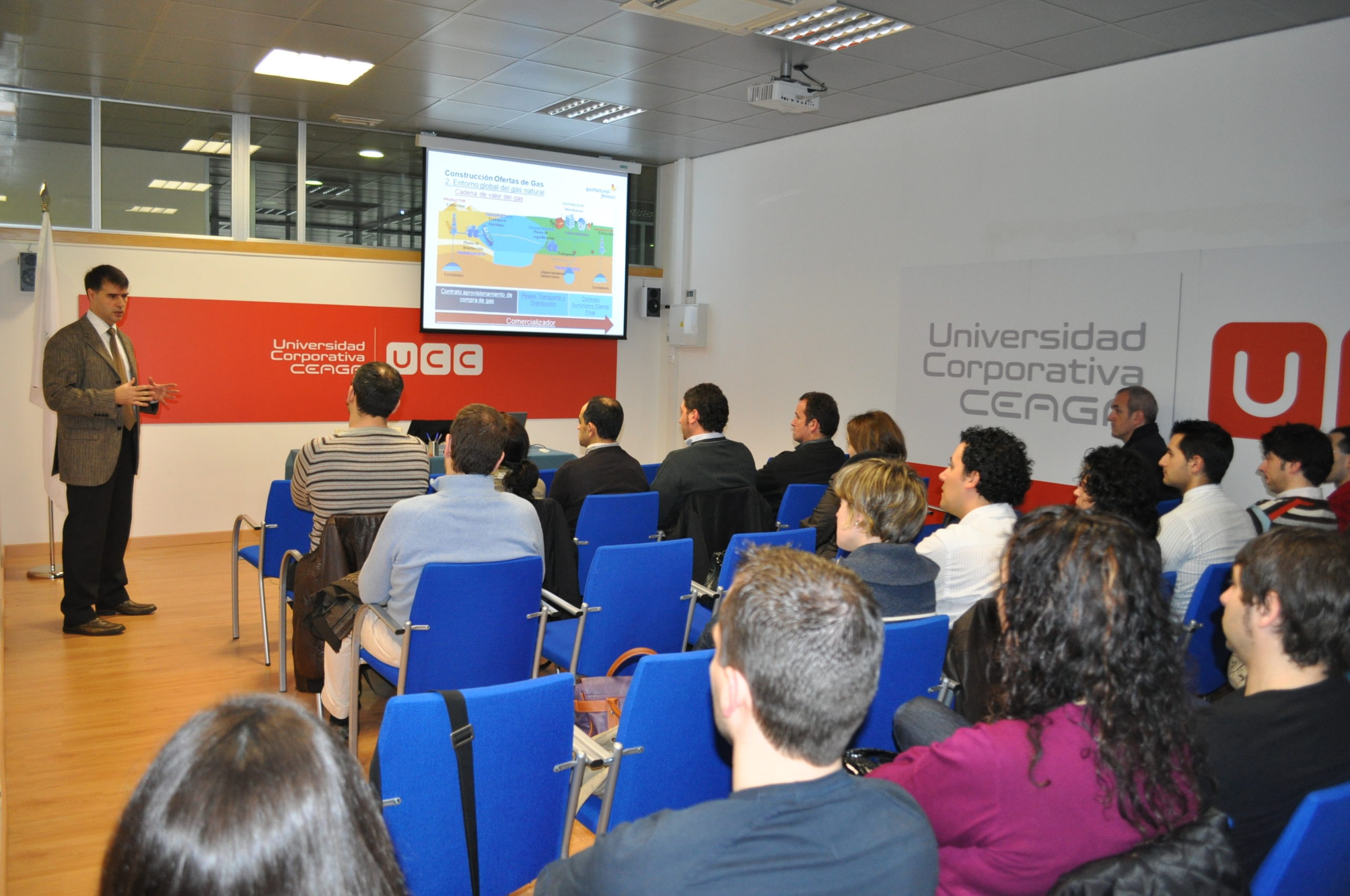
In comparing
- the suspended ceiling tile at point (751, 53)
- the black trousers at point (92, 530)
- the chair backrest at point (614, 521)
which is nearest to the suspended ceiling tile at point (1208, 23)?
the suspended ceiling tile at point (751, 53)

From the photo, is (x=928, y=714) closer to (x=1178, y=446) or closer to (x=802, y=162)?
(x=1178, y=446)

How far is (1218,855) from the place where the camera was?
4.27 ft

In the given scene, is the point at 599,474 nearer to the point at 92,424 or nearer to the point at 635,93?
the point at 92,424

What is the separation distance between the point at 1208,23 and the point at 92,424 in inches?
241

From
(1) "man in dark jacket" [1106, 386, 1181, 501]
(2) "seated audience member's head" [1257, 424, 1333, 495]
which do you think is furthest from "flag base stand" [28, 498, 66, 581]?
(2) "seated audience member's head" [1257, 424, 1333, 495]

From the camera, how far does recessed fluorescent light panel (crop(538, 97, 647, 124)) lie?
6.95 meters

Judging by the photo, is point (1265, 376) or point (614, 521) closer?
point (614, 521)

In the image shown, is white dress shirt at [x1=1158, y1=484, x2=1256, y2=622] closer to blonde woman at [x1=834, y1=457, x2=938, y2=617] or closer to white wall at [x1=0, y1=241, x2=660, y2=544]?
blonde woman at [x1=834, y1=457, x2=938, y2=617]

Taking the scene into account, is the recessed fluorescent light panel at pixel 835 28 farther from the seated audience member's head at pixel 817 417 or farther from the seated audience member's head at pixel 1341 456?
the seated audience member's head at pixel 1341 456

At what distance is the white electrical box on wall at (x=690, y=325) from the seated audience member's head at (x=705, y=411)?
4018 mm

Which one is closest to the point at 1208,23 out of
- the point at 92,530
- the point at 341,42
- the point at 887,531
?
the point at 887,531

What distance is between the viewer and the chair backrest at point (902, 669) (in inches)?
95.6

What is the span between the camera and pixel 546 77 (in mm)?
6254

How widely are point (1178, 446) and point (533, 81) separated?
15.2 ft
